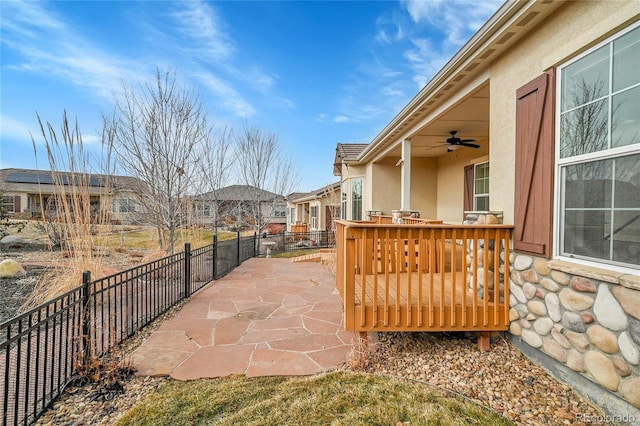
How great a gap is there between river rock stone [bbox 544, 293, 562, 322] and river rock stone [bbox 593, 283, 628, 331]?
336 millimetres

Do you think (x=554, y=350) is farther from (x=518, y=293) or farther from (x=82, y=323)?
(x=82, y=323)

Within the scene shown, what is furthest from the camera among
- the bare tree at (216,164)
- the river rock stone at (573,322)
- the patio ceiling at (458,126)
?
the bare tree at (216,164)

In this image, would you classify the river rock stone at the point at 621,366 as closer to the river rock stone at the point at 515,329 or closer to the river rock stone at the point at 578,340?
the river rock stone at the point at 578,340

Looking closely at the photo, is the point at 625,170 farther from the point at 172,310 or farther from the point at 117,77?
the point at 117,77

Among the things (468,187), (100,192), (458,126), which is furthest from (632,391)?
(100,192)

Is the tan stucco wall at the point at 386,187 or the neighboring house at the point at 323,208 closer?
the tan stucco wall at the point at 386,187

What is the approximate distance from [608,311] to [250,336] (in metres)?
3.51

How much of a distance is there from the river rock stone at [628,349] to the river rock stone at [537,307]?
673mm

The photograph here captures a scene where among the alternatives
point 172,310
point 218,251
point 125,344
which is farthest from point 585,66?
point 218,251

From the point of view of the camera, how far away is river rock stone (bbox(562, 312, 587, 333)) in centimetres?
234

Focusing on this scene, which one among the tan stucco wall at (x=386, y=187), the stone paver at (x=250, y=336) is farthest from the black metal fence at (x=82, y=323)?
the tan stucco wall at (x=386, y=187)

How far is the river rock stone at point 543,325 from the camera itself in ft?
8.71

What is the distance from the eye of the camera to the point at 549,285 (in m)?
2.65

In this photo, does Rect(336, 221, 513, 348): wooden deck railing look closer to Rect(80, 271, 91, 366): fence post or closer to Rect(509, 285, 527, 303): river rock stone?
Rect(509, 285, 527, 303): river rock stone
